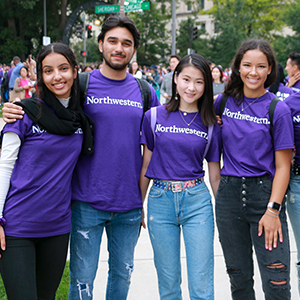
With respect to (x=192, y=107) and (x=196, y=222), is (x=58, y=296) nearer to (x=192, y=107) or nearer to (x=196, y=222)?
(x=196, y=222)

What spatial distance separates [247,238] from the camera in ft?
8.55

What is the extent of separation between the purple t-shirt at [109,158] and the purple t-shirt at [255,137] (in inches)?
26.9

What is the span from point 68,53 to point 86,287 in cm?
163

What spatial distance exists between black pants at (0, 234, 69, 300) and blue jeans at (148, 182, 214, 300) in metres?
0.66

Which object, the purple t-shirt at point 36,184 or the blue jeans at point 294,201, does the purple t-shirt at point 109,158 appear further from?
the blue jeans at point 294,201

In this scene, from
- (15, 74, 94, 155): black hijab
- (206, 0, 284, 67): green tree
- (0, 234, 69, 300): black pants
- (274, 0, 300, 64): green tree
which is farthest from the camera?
(206, 0, 284, 67): green tree

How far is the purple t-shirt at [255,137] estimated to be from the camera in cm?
246

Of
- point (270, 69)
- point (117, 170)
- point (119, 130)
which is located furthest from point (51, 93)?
point (270, 69)

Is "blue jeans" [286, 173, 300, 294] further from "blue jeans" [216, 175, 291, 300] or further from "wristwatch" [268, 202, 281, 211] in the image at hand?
"wristwatch" [268, 202, 281, 211]

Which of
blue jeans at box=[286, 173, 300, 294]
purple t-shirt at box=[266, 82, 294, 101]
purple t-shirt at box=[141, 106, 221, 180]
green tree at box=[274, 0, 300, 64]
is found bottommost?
blue jeans at box=[286, 173, 300, 294]

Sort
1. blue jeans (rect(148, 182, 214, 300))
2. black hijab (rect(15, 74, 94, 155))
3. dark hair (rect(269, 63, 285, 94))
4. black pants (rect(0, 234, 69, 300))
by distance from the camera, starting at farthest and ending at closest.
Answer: dark hair (rect(269, 63, 285, 94)) < blue jeans (rect(148, 182, 214, 300)) < black hijab (rect(15, 74, 94, 155)) < black pants (rect(0, 234, 69, 300))

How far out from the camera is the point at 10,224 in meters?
2.22

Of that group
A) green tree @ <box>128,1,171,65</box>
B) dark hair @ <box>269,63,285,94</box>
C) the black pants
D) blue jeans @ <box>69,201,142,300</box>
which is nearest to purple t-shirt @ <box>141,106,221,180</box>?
blue jeans @ <box>69,201,142,300</box>

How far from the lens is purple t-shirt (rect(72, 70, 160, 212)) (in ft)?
8.73
